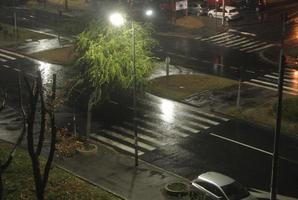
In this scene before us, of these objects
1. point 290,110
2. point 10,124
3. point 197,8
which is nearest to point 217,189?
point 290,110

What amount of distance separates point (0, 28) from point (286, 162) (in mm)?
44742

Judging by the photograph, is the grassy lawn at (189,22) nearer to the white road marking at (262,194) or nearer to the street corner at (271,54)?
the street corner at (271,54)

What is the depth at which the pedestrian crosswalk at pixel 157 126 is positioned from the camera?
31.5 m

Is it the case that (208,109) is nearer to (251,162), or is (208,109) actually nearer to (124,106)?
(124,106)

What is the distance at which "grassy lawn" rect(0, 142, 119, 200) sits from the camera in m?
23.6

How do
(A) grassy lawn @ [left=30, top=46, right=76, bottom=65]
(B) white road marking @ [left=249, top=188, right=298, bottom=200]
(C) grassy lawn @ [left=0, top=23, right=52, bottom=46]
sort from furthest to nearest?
1. (C) grassy lawn @ [left=0, top=23, right=52, bottom=46]
2. (A) grassy lawn @ [left=30, top=46, right=76, bottom=65]
3. (B) white road marking @ [left=249, top=188, right=298, bottom=200]

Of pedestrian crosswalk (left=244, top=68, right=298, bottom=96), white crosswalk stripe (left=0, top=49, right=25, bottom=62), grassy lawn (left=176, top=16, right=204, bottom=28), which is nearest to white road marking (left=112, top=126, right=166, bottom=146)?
pedestrian crosswalk (left=244, top=68, right=298, bottom=96)

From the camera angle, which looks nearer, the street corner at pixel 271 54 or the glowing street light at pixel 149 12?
the street corner at pixel 271 54

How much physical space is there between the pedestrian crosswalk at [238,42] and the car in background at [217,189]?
101 feet

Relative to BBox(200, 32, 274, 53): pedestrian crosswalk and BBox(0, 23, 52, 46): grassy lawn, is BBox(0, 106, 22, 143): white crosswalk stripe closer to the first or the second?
BBox(0, 23, 52, 46): grassy lawn

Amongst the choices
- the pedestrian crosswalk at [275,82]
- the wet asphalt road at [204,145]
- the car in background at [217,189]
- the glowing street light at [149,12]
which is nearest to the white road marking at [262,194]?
the wet asphalt road at [204,145]

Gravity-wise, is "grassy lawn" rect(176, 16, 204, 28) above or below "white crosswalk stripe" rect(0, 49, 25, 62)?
above

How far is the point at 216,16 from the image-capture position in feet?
220

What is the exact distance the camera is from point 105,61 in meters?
29.0
